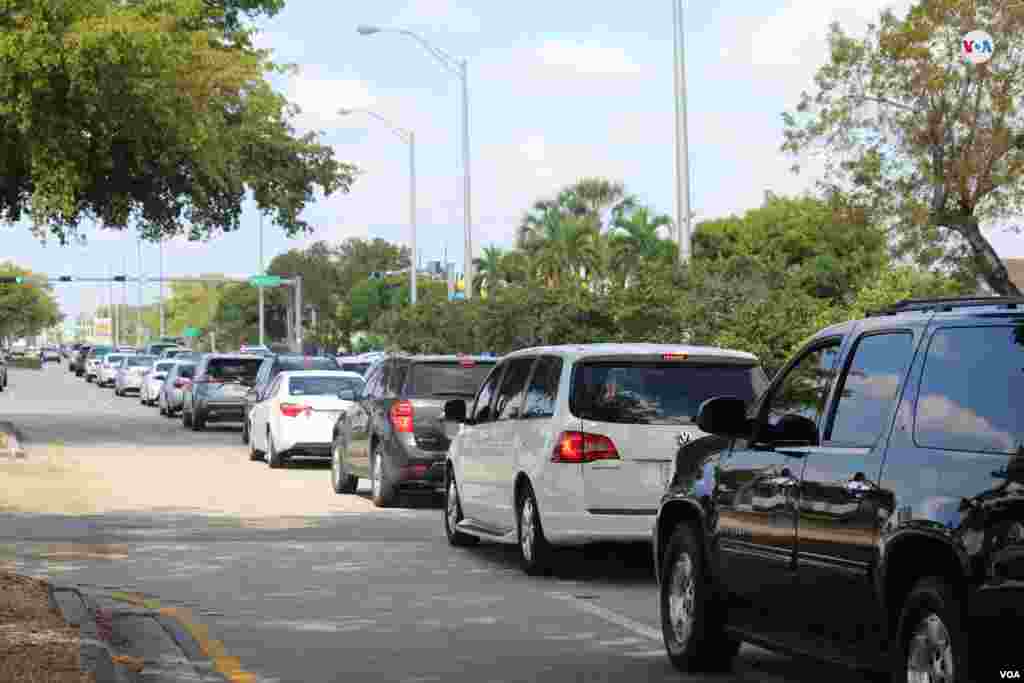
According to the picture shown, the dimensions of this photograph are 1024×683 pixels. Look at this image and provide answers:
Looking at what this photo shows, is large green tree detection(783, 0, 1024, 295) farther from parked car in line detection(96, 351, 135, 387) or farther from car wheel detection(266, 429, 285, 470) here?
parked car in line detection(96, 351, 135, 387)

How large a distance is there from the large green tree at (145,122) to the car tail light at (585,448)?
19356 mm

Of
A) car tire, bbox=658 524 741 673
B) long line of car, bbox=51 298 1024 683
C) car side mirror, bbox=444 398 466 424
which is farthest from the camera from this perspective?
car side mirror, bbox=444 398 466 424

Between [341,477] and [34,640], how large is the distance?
562 inches

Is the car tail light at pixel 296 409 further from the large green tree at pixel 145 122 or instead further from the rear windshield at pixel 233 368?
the rear windshield at pixel 233 368

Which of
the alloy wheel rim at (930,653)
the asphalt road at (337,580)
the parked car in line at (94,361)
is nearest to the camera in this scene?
the alloy wheel rim at (930,653)

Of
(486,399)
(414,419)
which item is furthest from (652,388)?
(414,419)

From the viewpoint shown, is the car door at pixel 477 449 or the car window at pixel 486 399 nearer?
the car door at pixel 477 449

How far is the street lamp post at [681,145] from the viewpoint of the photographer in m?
28.8

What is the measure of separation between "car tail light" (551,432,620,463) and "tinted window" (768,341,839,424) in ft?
15.4

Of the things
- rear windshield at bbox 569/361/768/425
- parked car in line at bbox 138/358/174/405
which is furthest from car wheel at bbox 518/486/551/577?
parked car in line at bbox 138/358/174/405

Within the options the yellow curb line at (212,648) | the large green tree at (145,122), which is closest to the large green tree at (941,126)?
the large green tree at (145,122)

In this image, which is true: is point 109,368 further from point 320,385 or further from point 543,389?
point 543,389

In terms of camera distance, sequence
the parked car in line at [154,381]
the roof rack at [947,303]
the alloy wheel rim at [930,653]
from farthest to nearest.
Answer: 1. the parked car in line at [154,381]
2. the roof rack at [947,303]
3. the alloy wheel rim at [930,653]

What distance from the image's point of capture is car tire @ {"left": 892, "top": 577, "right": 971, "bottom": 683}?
24.7 ft
